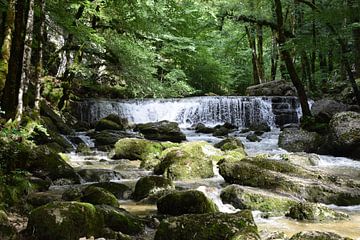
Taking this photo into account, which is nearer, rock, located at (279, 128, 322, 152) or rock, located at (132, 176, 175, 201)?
rock, located at (132, 176, 175, 201)

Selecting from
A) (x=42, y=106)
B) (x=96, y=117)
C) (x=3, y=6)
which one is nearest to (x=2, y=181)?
(x=3, y=6)

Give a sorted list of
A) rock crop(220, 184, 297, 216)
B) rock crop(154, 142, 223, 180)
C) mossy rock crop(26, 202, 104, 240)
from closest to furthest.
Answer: mossy rock crop(26, 202, 104, 240), rock crop(220, 184, 297, 216), rock crop(154, 142, 223, 180)

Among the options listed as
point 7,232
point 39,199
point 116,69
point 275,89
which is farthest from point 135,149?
point 275,89

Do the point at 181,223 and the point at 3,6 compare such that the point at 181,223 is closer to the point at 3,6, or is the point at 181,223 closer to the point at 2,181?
the point at 2,181

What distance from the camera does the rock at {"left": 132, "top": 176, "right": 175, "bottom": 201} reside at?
724 centimetres

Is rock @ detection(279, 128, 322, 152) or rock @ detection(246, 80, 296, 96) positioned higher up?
rock @ detection(246, 80, 296, 96)

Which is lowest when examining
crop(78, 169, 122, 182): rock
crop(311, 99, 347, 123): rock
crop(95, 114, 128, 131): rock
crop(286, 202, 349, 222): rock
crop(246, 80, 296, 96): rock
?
crop(286, 202, 349, 222): rock

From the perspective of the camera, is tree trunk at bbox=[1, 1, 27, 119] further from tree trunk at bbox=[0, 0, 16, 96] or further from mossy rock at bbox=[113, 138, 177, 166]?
mossy rock at bbox=[113, 138, 177, 166]

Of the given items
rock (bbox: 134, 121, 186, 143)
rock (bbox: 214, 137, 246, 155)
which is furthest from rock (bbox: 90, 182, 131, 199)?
rock (bbox: 134, 121, 186, 143)

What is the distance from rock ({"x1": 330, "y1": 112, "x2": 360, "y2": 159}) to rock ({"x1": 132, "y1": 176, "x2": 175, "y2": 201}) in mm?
7377

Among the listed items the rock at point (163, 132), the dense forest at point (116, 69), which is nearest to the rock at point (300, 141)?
the dense forest at point (116, 69)

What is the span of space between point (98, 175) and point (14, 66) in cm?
304

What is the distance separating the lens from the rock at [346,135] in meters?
12.5

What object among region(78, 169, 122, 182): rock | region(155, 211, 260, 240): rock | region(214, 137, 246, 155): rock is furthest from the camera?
region(214, 137, 246, 155): rock
